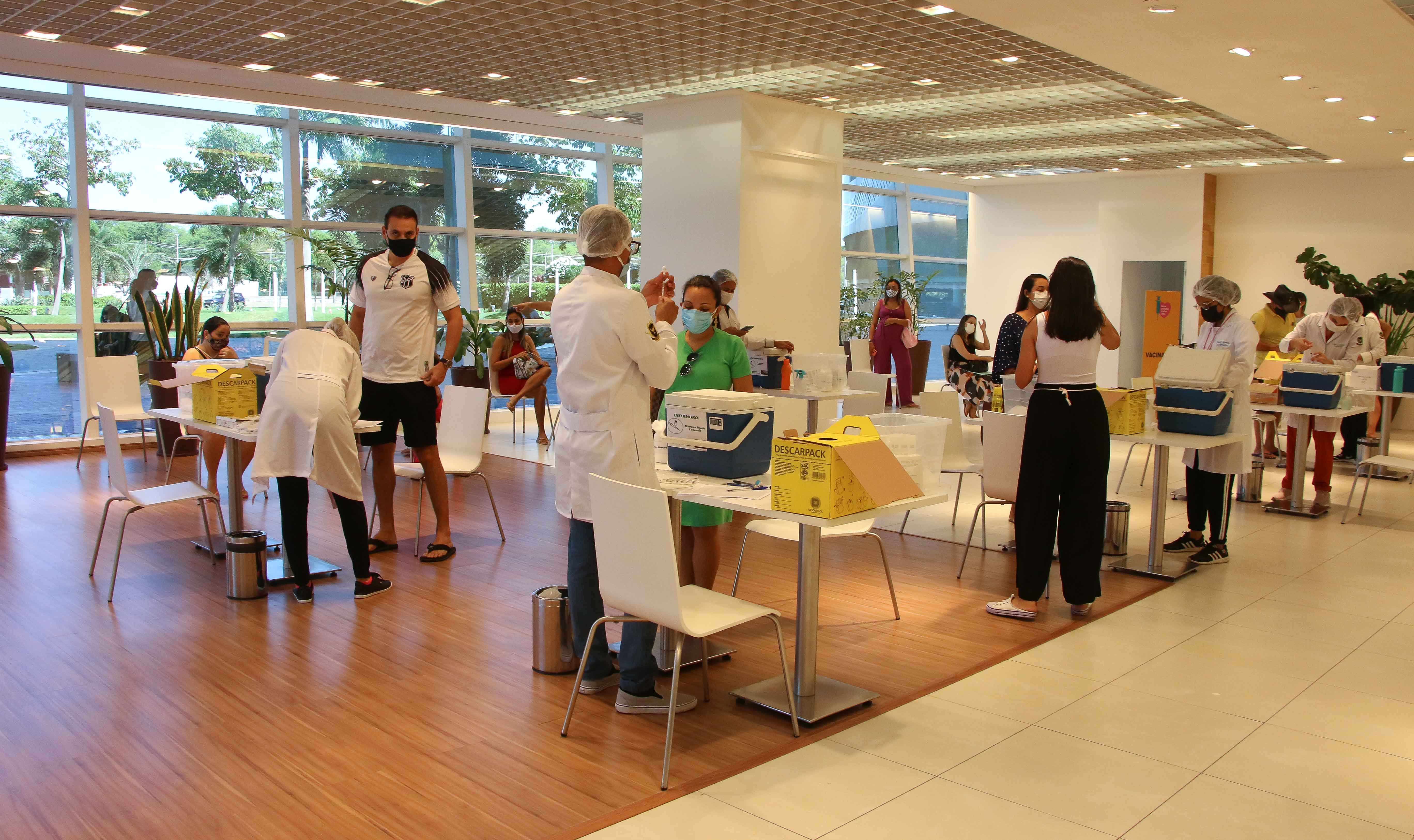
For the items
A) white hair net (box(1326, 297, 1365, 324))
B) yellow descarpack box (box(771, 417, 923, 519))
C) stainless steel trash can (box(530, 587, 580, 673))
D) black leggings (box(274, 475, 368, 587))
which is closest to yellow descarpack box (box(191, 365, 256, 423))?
black leggings (box(274, 475, 368, 587))

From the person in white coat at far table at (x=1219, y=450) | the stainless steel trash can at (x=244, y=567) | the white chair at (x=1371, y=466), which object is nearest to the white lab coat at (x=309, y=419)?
the stainless steel trash can at (x=244, y=567)

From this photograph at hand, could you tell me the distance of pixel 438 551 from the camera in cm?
577

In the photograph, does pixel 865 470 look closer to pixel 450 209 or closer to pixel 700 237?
pixel 700 237

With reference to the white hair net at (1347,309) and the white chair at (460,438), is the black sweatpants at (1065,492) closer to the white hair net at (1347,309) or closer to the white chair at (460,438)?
the white chair at (460,438)

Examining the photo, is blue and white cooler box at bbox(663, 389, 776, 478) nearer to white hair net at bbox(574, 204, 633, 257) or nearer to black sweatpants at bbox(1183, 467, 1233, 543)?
white hair net at bbox(574, 204, 633, 257)

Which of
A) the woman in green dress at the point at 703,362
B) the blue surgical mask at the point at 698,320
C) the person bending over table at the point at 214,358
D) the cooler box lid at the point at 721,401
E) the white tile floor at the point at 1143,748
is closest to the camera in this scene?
the white tile floor at the point at 1143,748

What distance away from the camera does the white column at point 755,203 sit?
30.0 feet

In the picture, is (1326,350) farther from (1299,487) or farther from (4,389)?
(4,389)

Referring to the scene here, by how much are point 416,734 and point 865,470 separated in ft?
5.70

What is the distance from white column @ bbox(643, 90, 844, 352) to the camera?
9133 millimetres

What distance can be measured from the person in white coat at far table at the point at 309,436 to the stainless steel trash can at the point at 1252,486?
635cm

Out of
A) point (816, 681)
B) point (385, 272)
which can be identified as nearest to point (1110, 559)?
point (816, 681)

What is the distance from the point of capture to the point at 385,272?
5562mm

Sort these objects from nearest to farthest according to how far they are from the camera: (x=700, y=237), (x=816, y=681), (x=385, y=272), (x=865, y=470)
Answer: (x=865, y=470) → (x=816, y=681) → (x=385, y=272) → (x=700, y=237)
